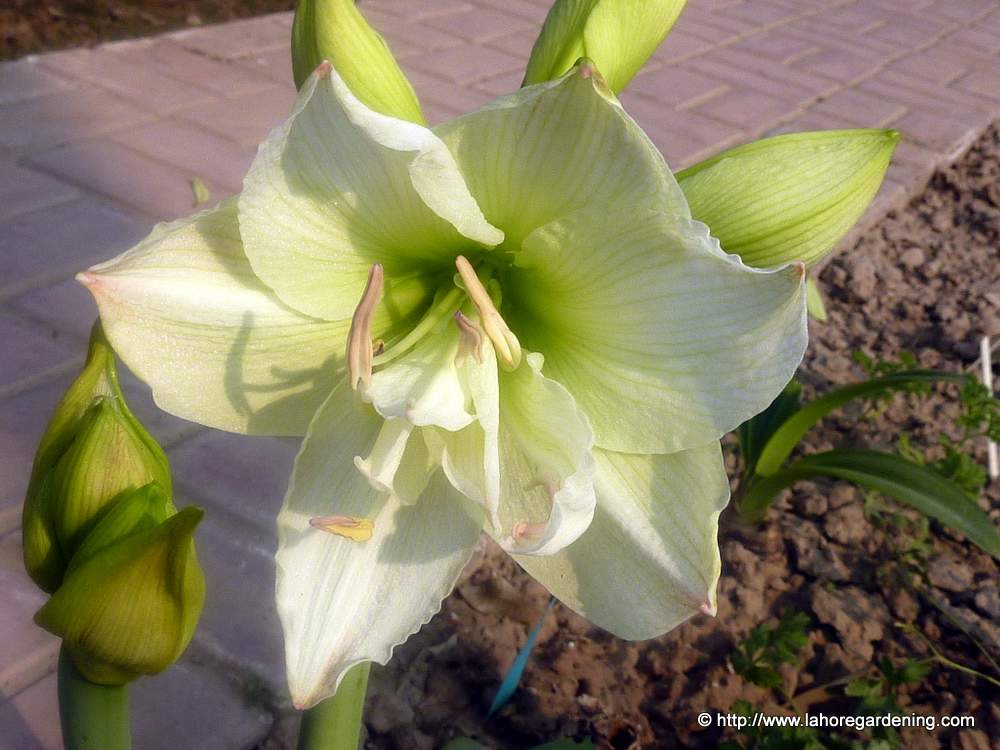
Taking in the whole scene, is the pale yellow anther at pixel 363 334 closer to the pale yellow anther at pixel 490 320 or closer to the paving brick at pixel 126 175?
the pale yellow anther at pixel 490 320

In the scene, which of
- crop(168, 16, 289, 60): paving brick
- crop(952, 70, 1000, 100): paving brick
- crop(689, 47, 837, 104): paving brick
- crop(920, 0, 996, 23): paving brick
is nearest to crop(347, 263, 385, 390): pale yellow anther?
crop(168, 16, 289, 60): paving brick

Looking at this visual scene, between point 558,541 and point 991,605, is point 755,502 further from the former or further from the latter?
point 558,541

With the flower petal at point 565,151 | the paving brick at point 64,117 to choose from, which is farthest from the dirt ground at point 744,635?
the paving brick at point 64,117

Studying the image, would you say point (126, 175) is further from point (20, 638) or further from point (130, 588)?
point (130, 588)

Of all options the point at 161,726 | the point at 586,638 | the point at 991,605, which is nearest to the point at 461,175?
the point at 161,726

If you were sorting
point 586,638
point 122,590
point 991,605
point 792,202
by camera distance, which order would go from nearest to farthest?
point 122,590, point 792,202, point 586,638, point 991,605

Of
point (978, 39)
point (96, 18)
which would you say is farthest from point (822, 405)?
point (978, 39)

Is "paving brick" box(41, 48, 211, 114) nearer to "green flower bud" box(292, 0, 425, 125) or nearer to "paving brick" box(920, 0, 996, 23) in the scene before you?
"green flower bud" box(292, 0, 425, 125)
